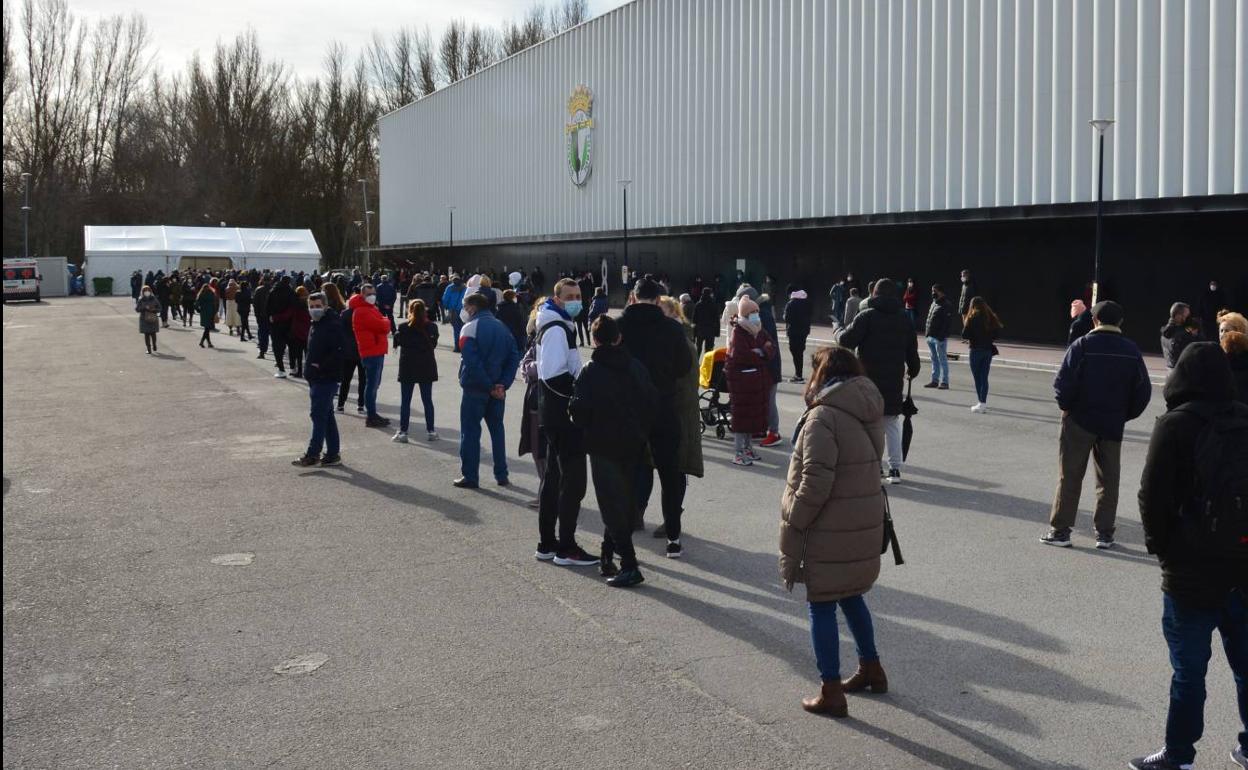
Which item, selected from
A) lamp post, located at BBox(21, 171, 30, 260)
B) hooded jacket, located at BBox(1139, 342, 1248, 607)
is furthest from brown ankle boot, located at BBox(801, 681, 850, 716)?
lamp post, located at BBox(21, 171, 30, 260)

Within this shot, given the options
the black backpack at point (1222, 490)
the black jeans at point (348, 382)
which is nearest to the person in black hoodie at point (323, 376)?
the black jeans at point (348, 382)

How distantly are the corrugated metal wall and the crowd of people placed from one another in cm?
1230

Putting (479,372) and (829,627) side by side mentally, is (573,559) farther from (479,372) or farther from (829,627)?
(479,372)

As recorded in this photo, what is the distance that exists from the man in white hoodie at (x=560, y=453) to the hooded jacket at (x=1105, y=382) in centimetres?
324

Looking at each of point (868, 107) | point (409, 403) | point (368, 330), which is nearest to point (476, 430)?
point (409, 403)

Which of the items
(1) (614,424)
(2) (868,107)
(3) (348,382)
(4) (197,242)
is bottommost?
(3) (348,382)

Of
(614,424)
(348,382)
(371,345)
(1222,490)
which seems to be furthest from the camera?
(348,382)

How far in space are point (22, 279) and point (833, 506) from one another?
228 feet

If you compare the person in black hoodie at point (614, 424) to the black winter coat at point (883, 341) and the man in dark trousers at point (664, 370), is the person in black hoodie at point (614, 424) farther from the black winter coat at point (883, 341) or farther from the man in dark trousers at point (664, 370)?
the black winter coat at point (883, 341)

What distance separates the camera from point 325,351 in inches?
477

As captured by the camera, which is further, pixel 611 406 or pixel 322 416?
pixel 322 416

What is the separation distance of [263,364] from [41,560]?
57.2ft

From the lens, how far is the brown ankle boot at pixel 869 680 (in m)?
5.50

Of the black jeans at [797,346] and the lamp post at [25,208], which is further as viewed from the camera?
the lamp post at [25,208]
